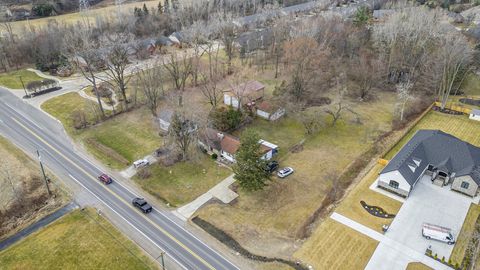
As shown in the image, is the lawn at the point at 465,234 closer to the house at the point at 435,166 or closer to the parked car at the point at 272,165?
the house at the point at 435,166

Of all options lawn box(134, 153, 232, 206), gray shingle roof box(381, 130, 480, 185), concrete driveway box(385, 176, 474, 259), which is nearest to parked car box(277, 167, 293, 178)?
lawn box(134, 153, 232, 206)

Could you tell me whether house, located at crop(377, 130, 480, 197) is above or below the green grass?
above

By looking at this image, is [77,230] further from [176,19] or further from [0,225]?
[176,19]

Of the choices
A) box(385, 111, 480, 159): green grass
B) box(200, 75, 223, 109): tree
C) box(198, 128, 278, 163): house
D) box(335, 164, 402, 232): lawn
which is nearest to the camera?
box(335, 164, 402, 232): lawn

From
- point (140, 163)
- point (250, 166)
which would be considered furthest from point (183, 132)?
point (250, 166)

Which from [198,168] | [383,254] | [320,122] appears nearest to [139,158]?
[198,168]

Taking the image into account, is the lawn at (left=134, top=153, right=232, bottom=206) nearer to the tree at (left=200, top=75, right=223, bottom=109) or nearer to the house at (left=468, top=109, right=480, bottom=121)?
the tree at (left=200, top=75, right=223, bottom=109)

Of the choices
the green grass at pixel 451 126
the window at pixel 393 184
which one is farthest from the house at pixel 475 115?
the window at pixel 393 184

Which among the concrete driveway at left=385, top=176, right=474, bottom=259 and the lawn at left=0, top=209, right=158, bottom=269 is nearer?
the lawn at left=0, top=209, right=158, bottom=269

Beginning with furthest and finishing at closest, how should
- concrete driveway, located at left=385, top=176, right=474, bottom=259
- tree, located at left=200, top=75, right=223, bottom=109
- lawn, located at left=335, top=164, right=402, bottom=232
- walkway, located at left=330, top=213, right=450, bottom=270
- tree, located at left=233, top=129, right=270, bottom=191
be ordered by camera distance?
tree, located at left=200, top=75, right=223, bottom=109 → tree, located at left=233, top=129, right=270, bottom=191 → lawn, located at left=335, top=164, right=402, bottom=232 → concrete driveway, located at left=385, top=176, right=474, bottom=259 → walkway, located at left=330, top=213, right=450, bottom=270
